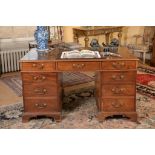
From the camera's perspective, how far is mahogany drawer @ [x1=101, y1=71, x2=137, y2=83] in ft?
8.15

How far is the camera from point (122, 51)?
2789 mm

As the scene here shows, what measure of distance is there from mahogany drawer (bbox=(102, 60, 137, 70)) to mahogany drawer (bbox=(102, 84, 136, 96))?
176mm

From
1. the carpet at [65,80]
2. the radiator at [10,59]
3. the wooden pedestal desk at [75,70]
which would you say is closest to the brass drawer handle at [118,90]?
the wooden pedestal desk at [75,70]

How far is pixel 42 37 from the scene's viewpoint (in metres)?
2.69

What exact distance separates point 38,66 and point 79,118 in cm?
70

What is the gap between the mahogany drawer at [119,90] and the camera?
253 cm

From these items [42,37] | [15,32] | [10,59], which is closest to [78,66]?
[42,37]

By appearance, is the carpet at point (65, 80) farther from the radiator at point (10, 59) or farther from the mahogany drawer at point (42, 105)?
the mahogany drawer at point (42, 105)

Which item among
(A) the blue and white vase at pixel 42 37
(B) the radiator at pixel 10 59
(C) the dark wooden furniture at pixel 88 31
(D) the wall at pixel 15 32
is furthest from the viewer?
(C) the dark wooden furniture at pixel 88 31

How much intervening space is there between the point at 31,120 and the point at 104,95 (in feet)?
2.57

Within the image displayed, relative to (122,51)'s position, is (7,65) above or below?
below
